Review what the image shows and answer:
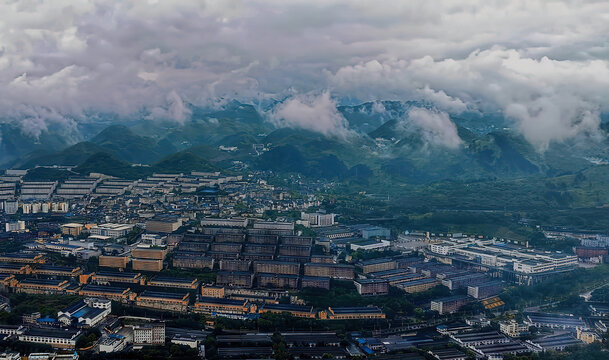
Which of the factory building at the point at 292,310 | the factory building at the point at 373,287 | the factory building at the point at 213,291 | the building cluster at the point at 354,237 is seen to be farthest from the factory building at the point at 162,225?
the factory building at the point at 373,287

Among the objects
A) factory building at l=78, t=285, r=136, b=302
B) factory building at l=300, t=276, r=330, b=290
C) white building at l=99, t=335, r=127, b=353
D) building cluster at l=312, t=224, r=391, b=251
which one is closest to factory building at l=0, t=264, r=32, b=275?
factory building at l=78, t=285, r=136, b=302

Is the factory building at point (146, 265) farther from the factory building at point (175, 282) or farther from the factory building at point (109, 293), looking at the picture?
the factory building at point (109, 293)

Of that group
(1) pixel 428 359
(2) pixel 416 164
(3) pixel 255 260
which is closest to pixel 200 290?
(3) pixel 255 260

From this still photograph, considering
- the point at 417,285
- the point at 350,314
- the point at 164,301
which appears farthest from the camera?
the point at 417,285

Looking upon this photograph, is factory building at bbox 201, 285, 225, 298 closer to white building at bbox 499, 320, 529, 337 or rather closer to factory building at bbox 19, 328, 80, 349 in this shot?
factory building at bbox 19, 328, 80, 349

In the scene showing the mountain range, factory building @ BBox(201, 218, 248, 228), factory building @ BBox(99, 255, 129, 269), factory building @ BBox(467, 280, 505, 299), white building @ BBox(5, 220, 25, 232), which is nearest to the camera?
factory building @ BBox(467, 280, 505, 299)

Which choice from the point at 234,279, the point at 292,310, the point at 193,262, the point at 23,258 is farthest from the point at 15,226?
the point at 292,310

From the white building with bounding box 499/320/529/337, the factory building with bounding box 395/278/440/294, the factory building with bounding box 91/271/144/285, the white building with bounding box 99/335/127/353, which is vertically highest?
the factory building with bounding box 91/271/144/285

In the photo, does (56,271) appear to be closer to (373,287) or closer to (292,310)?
(292,310)
